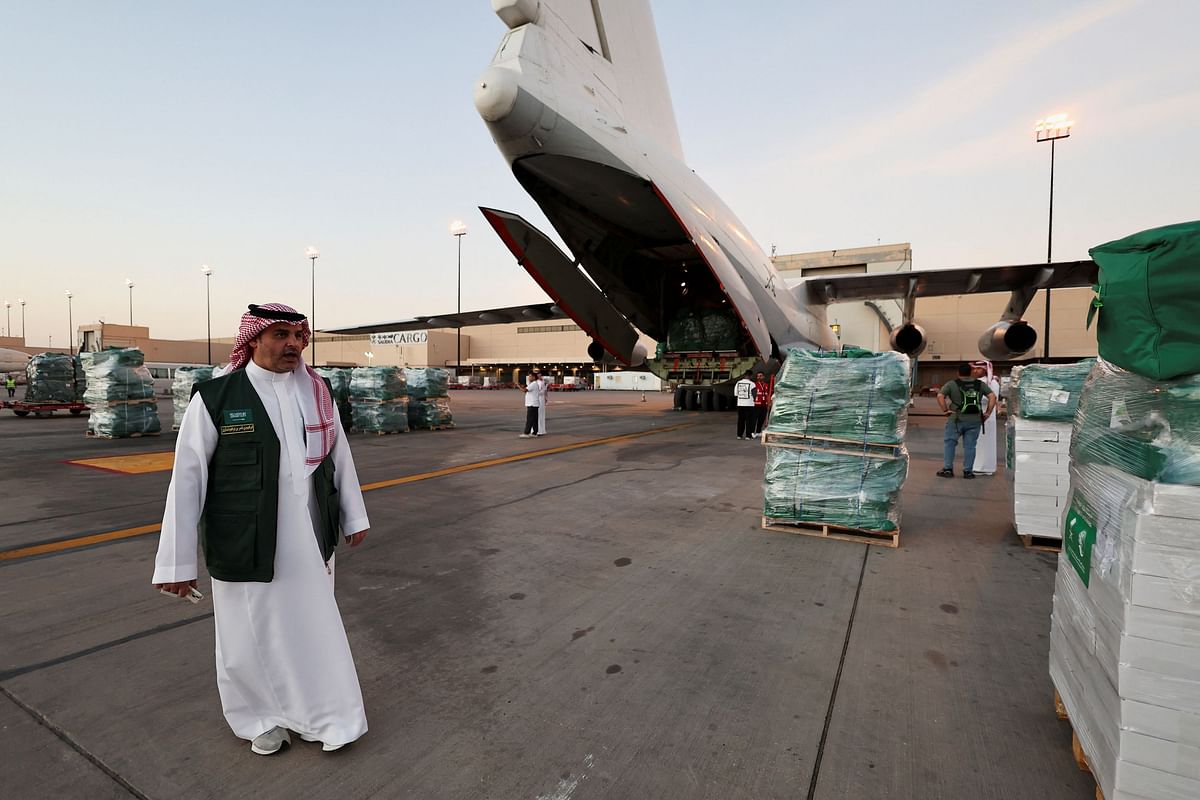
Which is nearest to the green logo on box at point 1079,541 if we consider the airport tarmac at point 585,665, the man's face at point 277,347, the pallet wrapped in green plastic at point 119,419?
the airport tarmac at point 585,665

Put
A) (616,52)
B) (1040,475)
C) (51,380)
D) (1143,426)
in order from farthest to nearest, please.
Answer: (51,380), (616,52), (1040,475), (1143,426)

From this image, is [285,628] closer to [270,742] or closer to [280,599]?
[280,599]

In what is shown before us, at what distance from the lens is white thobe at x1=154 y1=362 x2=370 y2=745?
218 cm

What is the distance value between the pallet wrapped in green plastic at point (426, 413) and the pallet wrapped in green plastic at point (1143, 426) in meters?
14.0

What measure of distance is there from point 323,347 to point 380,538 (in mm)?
80008

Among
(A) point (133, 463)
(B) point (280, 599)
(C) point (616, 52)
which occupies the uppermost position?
(C) point (616, 52)

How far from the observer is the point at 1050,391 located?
16.5 feet

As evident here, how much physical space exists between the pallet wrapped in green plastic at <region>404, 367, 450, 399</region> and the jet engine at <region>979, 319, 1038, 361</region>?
14.6m

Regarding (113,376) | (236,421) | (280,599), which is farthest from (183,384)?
(280,599)

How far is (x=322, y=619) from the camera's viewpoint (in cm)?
225

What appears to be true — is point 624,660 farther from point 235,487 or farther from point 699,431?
point 699,431

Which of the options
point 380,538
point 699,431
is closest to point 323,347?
point 699,431

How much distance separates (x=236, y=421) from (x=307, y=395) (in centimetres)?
31

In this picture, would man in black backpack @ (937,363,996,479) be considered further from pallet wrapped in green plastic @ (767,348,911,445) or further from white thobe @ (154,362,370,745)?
→ white thobe @ (154,362,370,745)
